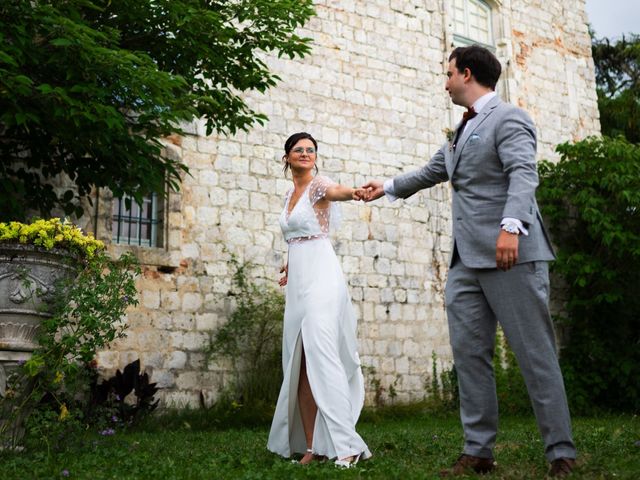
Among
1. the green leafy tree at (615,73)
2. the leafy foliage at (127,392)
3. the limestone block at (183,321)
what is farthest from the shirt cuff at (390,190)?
the green leafy tree at (615,73)

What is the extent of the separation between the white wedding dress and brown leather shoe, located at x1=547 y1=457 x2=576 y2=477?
111 cm

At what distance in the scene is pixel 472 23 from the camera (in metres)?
12.5

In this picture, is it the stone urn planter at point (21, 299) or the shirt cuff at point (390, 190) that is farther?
the stone urn planter at point (21, 299)

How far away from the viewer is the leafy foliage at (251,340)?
879cm

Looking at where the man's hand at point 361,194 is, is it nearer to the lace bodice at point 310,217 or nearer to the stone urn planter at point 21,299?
the lace bodice at point 310,217

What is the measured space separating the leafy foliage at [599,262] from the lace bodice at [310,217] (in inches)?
267

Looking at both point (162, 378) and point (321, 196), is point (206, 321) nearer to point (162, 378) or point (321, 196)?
point (162, 378)

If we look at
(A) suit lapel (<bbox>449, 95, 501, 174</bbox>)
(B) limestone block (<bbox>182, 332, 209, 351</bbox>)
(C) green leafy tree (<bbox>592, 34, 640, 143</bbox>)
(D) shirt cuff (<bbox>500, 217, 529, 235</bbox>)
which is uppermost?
(C) green leafy tree (<bbox>592, 34, 640, 143</bbox>)

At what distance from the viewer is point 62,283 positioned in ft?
15.7

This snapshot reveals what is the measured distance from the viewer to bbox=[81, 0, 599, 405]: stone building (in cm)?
873

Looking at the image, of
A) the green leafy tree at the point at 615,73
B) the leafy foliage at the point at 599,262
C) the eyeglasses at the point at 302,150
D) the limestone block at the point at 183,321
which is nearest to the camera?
the eyeglasses at the point at 302,150

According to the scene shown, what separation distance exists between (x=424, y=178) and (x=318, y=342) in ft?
3.59

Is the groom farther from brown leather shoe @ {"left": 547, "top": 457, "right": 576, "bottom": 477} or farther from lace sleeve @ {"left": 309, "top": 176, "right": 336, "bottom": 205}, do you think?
lace sleeve @ {"left": 309, "top": 176, "right": 336, "bottom": 205}

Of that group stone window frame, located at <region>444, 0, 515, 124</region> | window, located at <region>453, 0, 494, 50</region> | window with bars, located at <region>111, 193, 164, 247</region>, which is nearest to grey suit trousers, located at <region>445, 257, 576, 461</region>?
window with bars, located at <region>111, 193, 164, 247</region>
